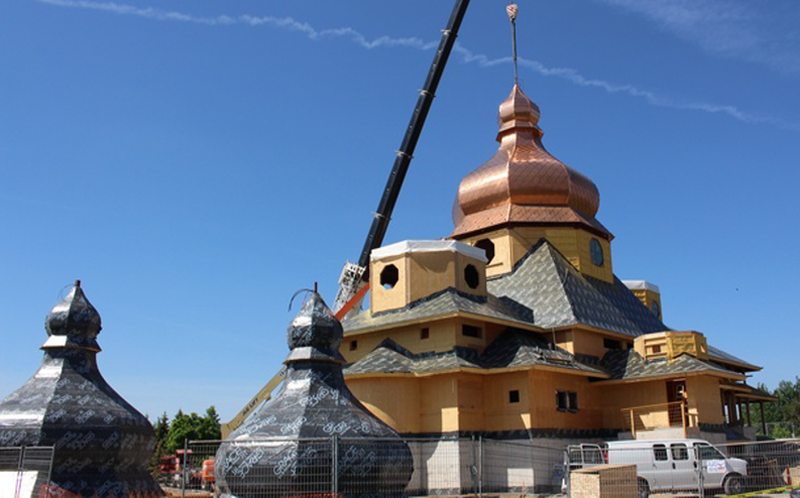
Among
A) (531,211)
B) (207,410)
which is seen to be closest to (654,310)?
(531,211)

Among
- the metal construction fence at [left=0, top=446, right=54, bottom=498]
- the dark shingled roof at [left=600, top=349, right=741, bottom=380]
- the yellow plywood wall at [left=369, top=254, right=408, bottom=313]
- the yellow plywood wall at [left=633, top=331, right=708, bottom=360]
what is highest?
the yellow plywood wall at [left=369, top=254, right=408, bottom=313]

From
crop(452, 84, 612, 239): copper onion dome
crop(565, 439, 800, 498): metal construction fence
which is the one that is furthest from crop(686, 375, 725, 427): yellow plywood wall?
crop(452, 84, 612, 239): copper onion dome

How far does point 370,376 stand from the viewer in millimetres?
25969

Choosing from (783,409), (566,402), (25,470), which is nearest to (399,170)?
(566,402)

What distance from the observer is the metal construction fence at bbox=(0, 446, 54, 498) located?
13149 mm

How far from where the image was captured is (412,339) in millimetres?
27781

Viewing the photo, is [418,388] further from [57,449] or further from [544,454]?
[57,449]

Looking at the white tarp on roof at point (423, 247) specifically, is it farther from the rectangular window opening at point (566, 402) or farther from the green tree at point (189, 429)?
the green tree at point (189, 429)

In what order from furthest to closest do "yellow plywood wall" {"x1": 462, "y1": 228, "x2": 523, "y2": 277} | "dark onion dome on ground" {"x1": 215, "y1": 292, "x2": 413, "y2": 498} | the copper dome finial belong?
1. the copper dome finial
2. "yellow plywood wall" {"x1": 462, "y1": 228, "x2": 523, "y2": 277}
3. "dark onion dome on ground" {"x1": 215, "y1": 292, "x2": 413, "y2": 498}

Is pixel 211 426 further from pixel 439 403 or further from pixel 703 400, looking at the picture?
pixel 703 400

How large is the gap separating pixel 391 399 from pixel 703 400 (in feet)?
36.8

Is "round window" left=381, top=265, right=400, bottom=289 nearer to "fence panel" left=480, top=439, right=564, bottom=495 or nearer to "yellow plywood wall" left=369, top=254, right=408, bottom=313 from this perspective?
"yellow plywood wall" left=369, top=254, right=408, bottom=313

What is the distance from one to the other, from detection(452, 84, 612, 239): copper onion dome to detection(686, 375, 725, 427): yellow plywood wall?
911cm

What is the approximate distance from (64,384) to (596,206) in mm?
25862
